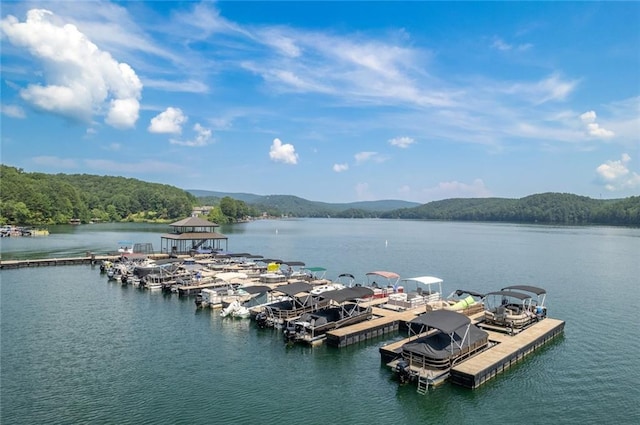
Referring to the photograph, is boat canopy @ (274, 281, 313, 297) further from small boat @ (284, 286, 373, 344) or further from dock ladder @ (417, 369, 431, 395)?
dock ladder @ (417, 369, 431, 395)

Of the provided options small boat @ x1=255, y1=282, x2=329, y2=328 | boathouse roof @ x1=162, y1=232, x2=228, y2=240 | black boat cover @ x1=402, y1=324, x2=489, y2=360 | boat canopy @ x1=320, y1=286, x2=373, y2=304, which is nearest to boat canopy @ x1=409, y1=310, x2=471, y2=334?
black boat cover @ x1=402, y1=324, x2=489, y2=360

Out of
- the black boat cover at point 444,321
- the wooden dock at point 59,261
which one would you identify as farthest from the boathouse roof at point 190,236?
the black boat cover at point 444,321

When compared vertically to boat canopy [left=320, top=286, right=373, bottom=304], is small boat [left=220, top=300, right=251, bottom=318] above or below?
below

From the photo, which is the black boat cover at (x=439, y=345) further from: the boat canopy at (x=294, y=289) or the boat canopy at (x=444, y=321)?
the boat canopy at (x=294, y=289)

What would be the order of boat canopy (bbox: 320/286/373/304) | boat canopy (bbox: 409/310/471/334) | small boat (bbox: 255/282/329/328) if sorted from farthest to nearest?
small boat (bbox: 255/282/329/328), boat canopy (bbox: 320/286/373/304), boat canopy (bbox: 409/310/471/334)

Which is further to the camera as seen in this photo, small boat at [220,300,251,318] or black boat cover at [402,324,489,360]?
small boat at [220,300,251,318]

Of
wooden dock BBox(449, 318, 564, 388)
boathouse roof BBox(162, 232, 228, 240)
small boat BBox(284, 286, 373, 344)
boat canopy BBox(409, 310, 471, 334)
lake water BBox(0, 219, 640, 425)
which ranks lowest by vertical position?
lake water BBox(0, 219, 640, 425)

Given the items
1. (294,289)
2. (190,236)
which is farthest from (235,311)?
(190,236)

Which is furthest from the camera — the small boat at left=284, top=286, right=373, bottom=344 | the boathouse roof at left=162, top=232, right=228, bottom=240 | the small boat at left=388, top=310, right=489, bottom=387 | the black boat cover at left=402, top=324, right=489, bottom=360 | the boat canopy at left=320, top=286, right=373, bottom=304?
Answer: the boathouse roof at left=162, top=232, right=228, bottom=240

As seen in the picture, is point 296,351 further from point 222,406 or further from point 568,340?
point 568,340

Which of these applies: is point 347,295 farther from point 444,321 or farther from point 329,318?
point 444,321
